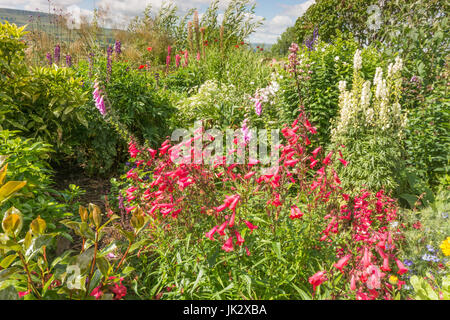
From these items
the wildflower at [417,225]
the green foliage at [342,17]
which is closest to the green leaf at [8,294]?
the wildflower at [417,225]

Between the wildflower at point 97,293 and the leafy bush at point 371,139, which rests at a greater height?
the leafy bush at point 371,139

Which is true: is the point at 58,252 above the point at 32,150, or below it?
below

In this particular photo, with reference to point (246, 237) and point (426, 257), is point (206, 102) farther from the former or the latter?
point (426, 257)

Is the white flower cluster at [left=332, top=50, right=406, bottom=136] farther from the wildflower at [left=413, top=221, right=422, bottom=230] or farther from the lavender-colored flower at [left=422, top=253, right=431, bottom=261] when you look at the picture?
the lavender-colored flower at [left=422, top=253, right=431, bottom=261]

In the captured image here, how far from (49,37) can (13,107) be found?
6284 mm

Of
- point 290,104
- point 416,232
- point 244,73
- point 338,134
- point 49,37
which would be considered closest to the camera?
point 416,232

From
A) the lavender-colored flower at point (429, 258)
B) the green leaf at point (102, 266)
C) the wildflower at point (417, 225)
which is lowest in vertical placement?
the lavender-colored flower at point (429, 258)

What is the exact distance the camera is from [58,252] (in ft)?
8.36

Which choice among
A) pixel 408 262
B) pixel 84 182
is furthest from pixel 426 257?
pixel 84 182

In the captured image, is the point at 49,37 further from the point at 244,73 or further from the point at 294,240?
the point at 294,240

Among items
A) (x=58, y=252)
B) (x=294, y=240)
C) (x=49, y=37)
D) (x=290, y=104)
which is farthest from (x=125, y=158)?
(x=49, y=37)

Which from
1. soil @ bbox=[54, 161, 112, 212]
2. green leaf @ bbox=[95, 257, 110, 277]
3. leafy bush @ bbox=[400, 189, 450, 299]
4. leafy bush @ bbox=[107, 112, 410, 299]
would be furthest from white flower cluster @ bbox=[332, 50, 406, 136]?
green leaf @ bbox=[95, 257, 110, 277]

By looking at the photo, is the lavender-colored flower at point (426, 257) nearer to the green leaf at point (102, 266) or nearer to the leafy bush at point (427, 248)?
the leafy bush at point (427, 248)

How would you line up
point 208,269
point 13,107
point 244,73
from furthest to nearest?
1. point 244,73
2. point 13,107
3. point 208,269
